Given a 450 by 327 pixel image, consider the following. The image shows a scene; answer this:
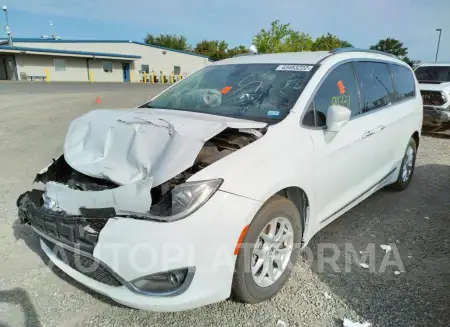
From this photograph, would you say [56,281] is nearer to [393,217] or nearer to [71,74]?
[393,217]

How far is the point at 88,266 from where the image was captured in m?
2.36

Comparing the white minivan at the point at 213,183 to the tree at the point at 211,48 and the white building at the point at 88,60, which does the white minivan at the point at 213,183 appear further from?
the tree at the point at 211,48

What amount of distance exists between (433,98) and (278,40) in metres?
21.9

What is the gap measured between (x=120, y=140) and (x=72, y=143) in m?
0.49

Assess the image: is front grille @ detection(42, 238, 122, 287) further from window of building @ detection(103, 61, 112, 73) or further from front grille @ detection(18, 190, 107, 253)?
window of building @ detection(103, 61, 112, 73)

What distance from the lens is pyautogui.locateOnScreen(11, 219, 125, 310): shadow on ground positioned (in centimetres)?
275

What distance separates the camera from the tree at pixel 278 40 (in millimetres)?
29094

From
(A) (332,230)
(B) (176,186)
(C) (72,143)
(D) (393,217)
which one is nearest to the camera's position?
(B) (176,186)

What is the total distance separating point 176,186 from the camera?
2270mm

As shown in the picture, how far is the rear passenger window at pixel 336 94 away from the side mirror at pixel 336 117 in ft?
0.37

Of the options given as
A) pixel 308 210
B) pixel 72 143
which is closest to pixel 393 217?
pixel 308 210

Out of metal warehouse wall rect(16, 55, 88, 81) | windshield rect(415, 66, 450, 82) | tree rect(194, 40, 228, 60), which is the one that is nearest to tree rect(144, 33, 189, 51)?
tree rect(194, 40, 228, 60)

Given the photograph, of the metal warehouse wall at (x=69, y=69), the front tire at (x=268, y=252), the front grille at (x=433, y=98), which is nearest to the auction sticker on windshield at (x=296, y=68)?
the front tire at (x=268, y=252)

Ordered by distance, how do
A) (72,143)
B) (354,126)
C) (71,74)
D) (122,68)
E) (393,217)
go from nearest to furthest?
(72,143)
(354,126)
(393,217)
(71,74)
(122,68)
